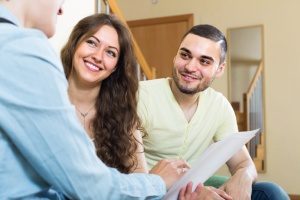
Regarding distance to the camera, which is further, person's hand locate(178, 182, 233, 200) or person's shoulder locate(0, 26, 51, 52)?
person's hand locate(178, 182, 233, 200)

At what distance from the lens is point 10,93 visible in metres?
0.54

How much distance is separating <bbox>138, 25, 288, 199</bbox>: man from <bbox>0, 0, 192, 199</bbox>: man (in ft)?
3.16

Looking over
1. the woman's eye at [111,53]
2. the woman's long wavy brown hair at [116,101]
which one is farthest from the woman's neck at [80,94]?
the woman's eye at [111,53]

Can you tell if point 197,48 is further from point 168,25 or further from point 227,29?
point 168,25

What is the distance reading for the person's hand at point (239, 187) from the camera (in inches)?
49.0

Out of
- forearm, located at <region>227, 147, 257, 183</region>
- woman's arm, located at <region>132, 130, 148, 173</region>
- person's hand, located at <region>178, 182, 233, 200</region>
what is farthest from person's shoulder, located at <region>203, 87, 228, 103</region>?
person's hand, located at <region>178, 182, 233, 200</region>

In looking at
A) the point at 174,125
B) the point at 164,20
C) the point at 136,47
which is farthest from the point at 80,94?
the point at 164,20

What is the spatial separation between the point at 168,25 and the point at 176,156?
127 inches

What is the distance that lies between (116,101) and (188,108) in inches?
14.5

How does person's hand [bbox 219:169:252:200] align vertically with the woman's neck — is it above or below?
below

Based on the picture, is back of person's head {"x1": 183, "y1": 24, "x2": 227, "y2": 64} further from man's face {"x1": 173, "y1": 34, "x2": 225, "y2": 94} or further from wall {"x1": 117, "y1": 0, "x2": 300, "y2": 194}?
wall {"x1": 117, "y1": 0, "x2": 300, "y2": 194}

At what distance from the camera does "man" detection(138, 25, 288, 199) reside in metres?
1.60

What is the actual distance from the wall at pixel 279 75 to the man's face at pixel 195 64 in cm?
253

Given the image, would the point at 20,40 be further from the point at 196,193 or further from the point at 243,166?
the point at 243,166
